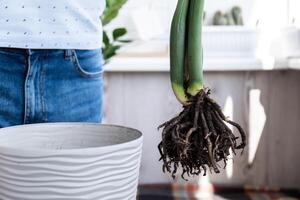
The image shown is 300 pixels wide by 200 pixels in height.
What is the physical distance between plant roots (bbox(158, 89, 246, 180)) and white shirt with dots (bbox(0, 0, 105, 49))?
0.23 metres

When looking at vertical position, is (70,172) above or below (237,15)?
below

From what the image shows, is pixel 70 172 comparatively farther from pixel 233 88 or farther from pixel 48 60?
pixel 233 88

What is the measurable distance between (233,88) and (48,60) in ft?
3.89

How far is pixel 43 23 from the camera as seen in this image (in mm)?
518

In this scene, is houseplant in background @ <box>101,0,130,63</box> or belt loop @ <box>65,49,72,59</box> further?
houseplant in background @ <box>101,0,130,63</box>

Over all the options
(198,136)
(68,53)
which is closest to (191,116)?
(198,136)

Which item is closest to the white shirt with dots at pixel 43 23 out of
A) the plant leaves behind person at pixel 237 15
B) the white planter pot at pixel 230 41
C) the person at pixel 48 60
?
the person at pixel 48 60

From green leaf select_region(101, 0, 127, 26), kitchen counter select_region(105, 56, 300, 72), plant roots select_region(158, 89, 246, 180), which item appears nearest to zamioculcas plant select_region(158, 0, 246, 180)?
plant roots select_region(158, 89, 246, 180)

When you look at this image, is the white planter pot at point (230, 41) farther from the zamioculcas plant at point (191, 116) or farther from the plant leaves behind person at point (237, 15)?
the zamioculcas plant at point (191, 116)

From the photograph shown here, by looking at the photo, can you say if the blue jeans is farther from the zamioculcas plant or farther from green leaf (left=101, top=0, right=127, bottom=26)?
green leaf (left=101, top=0, right=127, bottom=26)

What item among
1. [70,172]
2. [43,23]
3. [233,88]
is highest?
[43,23]

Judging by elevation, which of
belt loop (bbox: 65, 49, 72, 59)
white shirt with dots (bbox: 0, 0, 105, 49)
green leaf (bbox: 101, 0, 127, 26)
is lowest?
belt loop (bbox: 65, 49, 72, 59)

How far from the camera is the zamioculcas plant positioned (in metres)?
0.35

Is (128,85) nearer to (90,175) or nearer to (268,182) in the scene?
(268,182)
